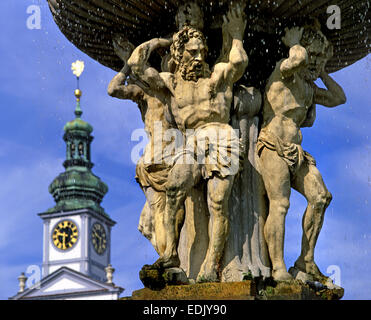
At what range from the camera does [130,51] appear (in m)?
10.6

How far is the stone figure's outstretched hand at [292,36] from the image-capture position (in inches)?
396

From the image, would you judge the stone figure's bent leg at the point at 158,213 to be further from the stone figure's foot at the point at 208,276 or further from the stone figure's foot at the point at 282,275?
the stone figure's foot at the point at 282,275

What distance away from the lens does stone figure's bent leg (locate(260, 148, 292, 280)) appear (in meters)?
9.68

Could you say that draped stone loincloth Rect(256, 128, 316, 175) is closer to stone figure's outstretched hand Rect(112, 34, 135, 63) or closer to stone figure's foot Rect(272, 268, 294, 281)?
stone figure's foot Rect(272, 268, 294, 281)

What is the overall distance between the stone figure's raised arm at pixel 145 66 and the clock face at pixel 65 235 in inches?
4246

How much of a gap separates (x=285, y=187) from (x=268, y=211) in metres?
0.35

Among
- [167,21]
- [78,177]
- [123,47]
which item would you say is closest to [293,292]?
[167,21]

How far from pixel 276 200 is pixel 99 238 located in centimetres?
11143

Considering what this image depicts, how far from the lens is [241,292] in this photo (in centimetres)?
879

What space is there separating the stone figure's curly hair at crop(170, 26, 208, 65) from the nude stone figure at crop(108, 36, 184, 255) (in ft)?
1.91

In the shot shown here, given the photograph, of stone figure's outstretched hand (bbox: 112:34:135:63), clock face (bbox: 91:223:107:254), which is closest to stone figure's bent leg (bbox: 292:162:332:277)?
stone figure's outstretched hand (bbox: 112:34:135:63)

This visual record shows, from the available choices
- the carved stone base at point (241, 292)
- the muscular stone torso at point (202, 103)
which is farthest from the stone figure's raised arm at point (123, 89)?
the carved stone base at point (241, 292)

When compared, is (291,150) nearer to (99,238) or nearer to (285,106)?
(285,106)
